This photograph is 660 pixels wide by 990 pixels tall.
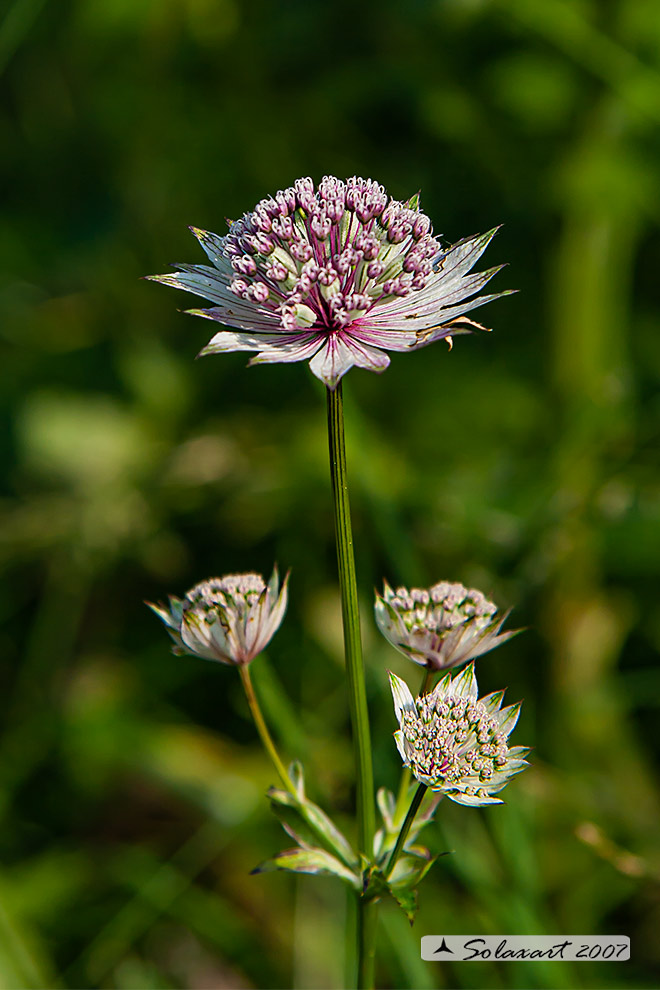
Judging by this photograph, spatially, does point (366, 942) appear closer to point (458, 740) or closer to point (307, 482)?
point (458, 740)

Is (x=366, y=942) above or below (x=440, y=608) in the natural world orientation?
below

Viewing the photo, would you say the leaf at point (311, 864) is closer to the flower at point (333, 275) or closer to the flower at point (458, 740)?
the flower at point (458, 740)

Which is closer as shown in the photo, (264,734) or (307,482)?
(264,734)

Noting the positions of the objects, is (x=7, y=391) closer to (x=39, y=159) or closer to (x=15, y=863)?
(x=39, y=159)

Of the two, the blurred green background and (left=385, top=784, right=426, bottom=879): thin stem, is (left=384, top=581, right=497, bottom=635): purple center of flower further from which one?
the blurred green background

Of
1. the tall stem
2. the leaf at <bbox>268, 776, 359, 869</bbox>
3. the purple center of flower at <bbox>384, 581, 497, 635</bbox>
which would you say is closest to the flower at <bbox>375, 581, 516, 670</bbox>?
the purple center of flower at <bbox>384, 581, 497, 635</bbox>

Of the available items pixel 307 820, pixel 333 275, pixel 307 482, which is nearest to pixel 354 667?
pixel 307 820
